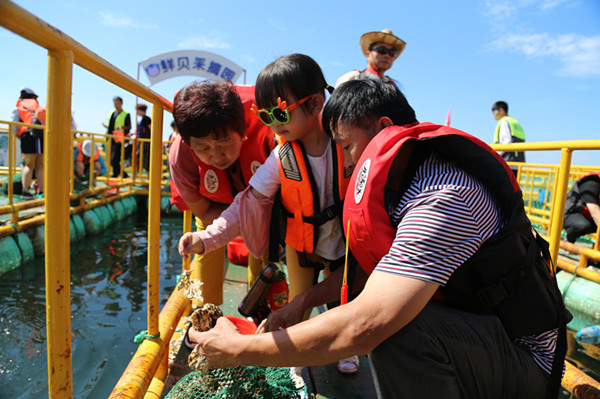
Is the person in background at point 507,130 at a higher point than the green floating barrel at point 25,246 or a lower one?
higher

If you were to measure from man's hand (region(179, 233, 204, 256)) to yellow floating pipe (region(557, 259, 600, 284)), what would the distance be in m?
3.35

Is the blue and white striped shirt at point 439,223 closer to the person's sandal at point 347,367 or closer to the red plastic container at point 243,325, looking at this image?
the red plastic container at point 243,325

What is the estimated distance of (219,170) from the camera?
232cm

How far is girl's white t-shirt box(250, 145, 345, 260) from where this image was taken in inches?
74.0

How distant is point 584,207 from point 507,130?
276 cm

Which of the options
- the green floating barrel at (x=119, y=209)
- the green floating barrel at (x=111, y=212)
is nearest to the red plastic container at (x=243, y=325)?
the green floating barrel at (x=111, y=212)

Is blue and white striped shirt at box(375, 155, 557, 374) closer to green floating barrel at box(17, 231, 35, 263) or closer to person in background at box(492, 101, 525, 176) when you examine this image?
green floating barrel at box(17, 231, 35, 263)

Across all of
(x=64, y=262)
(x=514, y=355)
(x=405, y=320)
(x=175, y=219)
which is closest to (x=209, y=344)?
(x=64, y=262)

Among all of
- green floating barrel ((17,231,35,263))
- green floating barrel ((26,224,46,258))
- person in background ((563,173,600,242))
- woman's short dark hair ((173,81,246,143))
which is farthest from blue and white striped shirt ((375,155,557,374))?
green floating barrel ((26,224,46,258))

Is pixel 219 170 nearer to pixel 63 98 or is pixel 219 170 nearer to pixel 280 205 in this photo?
pixel 280 205

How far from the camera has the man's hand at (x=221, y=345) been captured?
1.20 m

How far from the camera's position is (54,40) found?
2.90 feet

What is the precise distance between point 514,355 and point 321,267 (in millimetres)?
1064

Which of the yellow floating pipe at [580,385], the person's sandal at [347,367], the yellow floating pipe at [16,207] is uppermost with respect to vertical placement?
the yellow floating pipe at [16,207]
